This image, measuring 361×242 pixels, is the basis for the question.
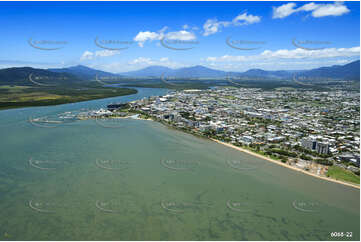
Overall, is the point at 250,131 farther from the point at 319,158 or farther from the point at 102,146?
the point at 102,146

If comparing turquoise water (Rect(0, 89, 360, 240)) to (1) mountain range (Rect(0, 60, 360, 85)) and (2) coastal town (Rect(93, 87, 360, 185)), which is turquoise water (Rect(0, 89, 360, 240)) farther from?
(1) mountain range (Rect(0, 60, 360, 85))

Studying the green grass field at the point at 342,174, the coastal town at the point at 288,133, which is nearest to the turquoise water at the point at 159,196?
the green grass field at the point at 342,174

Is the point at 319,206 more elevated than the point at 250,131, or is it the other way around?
the point at 250,131

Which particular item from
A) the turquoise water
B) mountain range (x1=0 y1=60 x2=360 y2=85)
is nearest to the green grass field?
the turquoise water

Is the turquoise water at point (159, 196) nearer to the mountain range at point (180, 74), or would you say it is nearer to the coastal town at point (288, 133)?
the coastal town at point (288, 133)

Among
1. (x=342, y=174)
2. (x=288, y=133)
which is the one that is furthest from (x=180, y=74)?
(x=342, y=174)

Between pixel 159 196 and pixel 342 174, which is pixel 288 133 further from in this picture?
pixel 159 196

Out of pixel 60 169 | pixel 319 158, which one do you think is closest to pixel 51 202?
pixel 60 169
